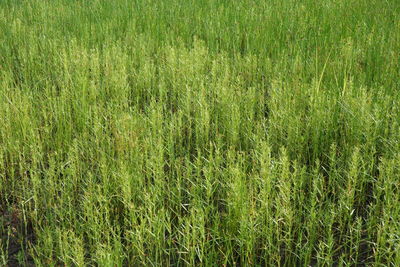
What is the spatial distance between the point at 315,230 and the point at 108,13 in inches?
199

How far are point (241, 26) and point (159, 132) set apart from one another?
289 cm

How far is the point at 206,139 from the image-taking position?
3701 mm

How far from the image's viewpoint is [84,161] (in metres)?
3.73

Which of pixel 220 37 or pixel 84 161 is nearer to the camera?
pixel 84 161

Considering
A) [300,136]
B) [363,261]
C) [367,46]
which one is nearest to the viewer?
[363,261]

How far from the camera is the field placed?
8.88 feet

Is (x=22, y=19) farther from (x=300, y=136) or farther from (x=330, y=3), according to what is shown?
(x=300, y=136)

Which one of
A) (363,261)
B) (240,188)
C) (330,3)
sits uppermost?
(330,3)

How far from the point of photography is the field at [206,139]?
2.71 m

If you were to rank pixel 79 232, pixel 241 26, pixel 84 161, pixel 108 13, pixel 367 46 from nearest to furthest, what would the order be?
pixel 79 232
pixel 84 161
pixel 367 46
pixel 241 26
pixel 108 13

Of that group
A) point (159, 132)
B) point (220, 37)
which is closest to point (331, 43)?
point (220, 37)

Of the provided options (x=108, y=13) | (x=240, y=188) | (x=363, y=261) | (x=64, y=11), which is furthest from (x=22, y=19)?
(x=363, y=261)

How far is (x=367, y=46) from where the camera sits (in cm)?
496

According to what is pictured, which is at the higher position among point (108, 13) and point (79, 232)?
point (108, 13)
